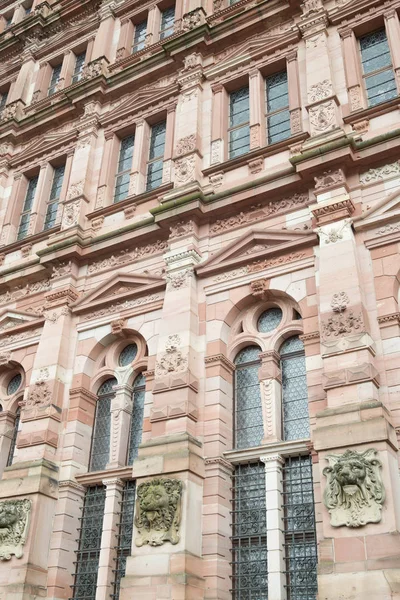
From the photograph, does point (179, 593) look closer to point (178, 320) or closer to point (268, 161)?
point (178, 320)

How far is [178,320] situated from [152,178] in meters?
5.85

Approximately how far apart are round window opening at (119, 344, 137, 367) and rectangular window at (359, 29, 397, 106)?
26.4 ft

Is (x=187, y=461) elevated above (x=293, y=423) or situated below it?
below

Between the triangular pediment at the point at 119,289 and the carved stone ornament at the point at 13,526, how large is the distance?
4961 mm

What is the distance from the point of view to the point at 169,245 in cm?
1523

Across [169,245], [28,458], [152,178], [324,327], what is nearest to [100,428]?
[28,458]

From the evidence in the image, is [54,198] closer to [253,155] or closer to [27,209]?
[27,209]

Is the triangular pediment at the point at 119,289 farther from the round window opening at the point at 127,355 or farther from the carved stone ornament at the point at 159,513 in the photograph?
the carved stone ornament at the point at 159,513

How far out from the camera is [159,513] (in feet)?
37.2

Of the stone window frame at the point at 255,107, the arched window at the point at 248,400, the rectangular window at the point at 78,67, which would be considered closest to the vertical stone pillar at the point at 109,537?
the arched window at the point at 248,400

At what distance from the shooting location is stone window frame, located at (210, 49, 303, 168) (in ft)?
51.9

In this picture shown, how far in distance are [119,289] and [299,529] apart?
7.33 m

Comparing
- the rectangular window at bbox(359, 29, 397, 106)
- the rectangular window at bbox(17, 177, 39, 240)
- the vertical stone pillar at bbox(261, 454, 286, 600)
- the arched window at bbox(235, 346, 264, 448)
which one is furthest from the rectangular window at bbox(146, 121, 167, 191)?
the vertical stone pillar at bbox(261, 454, 286, 600)

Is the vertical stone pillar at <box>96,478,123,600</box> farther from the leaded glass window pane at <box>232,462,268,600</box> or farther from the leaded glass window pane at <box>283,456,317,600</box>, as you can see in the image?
the leaded glass window pane at <box>283,456,317,600</box>
